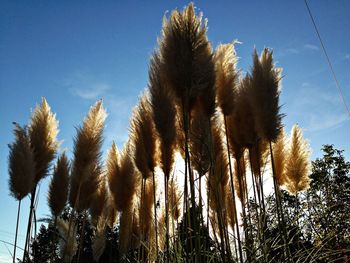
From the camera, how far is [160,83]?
135 inches

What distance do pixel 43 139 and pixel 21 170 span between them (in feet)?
1.85

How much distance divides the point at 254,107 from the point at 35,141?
274 centimetres

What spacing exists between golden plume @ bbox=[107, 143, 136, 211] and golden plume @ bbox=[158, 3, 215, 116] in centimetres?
218

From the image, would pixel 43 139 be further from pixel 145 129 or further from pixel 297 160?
pixel 297 160

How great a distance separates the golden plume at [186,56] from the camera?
3115mm

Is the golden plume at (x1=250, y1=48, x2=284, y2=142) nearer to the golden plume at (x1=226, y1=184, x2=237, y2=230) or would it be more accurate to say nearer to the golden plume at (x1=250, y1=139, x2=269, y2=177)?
the golden plume at (x1=250, y1=139, x2=269, y2=177)

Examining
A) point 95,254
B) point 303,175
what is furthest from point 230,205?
point 95,254

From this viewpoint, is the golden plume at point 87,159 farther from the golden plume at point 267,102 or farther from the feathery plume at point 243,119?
the golden plume at point 267,102

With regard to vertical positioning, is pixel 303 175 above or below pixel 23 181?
above

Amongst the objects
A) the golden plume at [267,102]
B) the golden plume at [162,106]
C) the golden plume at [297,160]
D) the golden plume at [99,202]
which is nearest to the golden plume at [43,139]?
the golden plume at [99,202]

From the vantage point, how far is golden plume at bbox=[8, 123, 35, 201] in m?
4.10

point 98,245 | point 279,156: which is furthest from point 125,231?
point 279,156

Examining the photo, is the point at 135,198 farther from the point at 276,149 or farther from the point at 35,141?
the point at 276,149

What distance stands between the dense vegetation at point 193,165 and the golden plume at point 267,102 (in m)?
0.01
